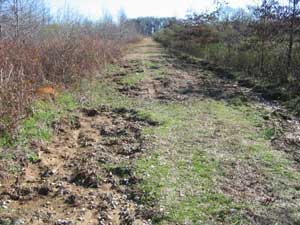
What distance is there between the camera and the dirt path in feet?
14.9

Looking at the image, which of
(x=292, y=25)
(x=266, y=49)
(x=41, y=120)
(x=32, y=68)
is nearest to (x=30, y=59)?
(x=32, y=68)

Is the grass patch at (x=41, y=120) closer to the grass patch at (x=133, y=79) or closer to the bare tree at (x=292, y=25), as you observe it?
the grass patch at (x=133, y=79)

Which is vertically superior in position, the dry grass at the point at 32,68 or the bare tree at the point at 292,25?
the bare tree at the point at 292,25

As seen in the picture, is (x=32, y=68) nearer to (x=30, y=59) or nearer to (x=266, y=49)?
(x=30, y=59)

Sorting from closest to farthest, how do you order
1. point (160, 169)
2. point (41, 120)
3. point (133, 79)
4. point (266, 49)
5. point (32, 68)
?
point (160, 169) → point (41, 120) → point (32, 68) → point (133, 79) → point (266, 49)

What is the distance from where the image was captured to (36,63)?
395 inches

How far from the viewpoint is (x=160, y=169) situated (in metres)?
5.77

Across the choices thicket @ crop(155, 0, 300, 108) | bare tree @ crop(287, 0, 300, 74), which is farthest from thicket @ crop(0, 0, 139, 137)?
bare tree @ crop(287, 0, 300, 74)

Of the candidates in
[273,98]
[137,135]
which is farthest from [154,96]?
[137,135]

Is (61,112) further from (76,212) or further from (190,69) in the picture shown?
(190,69)

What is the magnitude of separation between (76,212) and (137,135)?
3092mm

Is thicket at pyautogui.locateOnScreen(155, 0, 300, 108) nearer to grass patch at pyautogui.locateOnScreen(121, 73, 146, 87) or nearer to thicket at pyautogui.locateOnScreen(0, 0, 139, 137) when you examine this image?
grass patch at pyautogui.locateOnScreen(121, 73, 146, 87)

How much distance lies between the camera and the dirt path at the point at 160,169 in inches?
179

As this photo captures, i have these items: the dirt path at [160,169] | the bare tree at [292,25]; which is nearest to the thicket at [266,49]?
the bare tree at [292,25]
